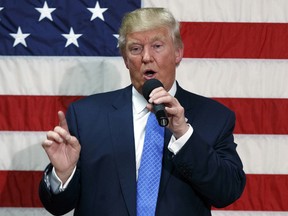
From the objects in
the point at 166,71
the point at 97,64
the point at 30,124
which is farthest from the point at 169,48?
the point at 30,124

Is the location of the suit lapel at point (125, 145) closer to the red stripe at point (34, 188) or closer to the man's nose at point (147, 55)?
the man's nose at point (147, 55)

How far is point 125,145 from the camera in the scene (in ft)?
4.93

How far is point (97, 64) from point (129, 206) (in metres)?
0.92

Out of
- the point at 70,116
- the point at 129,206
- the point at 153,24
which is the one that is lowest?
the point at 129,206

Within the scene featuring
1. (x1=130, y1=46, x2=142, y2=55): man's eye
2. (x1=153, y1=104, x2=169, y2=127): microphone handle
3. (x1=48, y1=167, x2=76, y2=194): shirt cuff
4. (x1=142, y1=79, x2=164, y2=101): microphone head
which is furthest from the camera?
(x1=130, y1=46, x2=142, y2=55): man's eye

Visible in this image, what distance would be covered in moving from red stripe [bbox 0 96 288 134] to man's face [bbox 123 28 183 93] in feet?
2.47

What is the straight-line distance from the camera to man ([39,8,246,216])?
54.4 inches

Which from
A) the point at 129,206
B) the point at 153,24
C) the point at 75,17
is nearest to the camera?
the point at 129,206

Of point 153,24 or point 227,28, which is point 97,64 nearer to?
point 227,28

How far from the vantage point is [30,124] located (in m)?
2.27

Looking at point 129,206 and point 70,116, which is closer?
point 129,206

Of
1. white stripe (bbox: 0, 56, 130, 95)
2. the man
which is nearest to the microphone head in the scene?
the man

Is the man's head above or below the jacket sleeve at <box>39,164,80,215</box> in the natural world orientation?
above

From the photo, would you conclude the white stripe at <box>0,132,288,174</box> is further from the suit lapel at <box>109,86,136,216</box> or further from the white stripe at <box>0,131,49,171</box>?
the suit lapel at <box>109,86,136,216</box>
